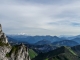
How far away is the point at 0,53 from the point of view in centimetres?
18012

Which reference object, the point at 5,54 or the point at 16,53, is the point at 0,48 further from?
the point at 16,53

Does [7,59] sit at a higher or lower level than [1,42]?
lower

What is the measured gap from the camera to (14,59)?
19300 cm

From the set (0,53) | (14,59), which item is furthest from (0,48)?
(14,59)

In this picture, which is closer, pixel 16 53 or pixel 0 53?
pixel 0 53

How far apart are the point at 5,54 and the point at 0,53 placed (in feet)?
25.2

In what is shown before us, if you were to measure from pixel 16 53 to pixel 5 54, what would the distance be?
15.2 meters

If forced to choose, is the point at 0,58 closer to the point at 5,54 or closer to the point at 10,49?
the point at 5,54

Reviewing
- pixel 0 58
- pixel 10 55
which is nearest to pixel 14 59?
pixel 10 55

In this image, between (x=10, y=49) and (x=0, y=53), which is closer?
(x=0, y=53)

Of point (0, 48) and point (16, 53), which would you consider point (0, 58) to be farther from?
point (16, 53)

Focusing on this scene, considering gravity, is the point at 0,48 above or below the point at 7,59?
above

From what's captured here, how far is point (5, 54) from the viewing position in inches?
7347

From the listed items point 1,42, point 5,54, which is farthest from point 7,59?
point 1,42
